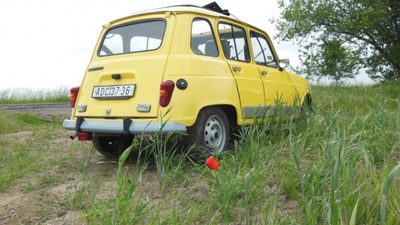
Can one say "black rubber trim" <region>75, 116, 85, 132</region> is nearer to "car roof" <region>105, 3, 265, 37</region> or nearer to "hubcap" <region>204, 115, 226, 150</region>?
"car roof" <region>105, 3, 265, 37</region>

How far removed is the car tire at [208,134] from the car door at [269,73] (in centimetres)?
100

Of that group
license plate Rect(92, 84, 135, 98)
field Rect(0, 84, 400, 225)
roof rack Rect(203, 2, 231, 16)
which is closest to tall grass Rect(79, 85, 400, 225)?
field Rect(0, 84, 400, 225)

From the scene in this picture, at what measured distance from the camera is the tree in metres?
20.8

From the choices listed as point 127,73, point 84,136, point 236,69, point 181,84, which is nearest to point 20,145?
point 84,136

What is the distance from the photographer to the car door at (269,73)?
601 cm

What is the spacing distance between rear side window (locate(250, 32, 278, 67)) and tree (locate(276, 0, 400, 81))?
599 inches

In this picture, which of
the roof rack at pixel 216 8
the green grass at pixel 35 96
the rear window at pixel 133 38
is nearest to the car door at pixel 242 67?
the roof rack at pixel 216 8

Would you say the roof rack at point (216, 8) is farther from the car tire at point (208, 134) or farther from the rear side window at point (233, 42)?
the car tire at point (208, 134)

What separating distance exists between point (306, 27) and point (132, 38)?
17646mm

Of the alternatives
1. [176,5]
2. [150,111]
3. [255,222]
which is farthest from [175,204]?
[176,5]

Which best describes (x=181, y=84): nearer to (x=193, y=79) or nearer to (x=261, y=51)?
(x=193, y=79)

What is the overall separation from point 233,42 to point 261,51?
72 cm

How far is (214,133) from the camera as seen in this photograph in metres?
5.05

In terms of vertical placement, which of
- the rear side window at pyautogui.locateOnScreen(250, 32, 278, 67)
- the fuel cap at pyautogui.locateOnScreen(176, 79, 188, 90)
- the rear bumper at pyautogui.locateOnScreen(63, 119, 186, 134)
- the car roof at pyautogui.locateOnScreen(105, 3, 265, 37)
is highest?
the car roof at pyautogui.locateOnScreen(105, 3, 265, 37)
